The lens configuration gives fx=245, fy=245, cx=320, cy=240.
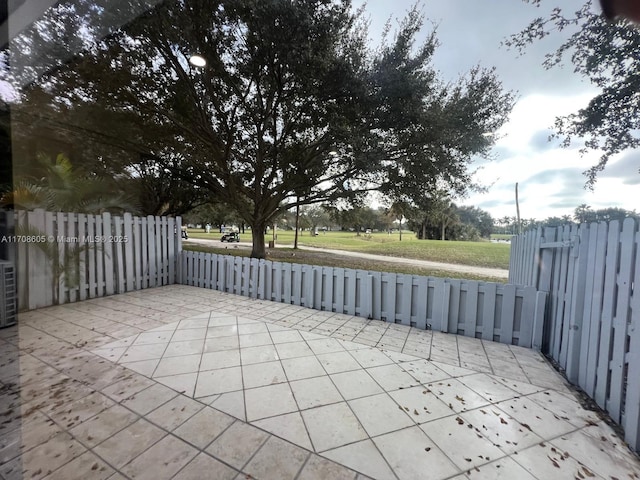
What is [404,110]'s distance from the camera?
6.40m


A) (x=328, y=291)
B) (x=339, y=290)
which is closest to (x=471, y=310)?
(x=339, y=290)

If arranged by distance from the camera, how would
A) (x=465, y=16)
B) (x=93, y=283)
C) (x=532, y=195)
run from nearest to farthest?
1. (x=93, y=283)
2. (x=465, y=16)
3. (x=532, y=195)

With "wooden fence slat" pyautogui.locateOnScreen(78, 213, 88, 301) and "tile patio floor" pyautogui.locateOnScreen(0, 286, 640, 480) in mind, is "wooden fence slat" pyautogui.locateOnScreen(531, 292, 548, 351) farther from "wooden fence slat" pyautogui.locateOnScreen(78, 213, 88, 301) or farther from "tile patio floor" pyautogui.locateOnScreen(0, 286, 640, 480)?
"wooden fence slat" pyautogui.locateOnScreen(78, 213, 88, 301)

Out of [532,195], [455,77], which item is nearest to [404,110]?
[455,77]

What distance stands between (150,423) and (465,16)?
321 inches

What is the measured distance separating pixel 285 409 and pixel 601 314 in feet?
8.95

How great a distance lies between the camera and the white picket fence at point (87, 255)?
402cm

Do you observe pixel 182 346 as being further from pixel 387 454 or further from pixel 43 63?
pixel 43 63

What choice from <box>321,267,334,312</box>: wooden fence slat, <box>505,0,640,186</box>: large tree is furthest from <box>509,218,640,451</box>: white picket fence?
<box>505,0,640,186</box>: large tree

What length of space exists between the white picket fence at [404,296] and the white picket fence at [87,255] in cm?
179

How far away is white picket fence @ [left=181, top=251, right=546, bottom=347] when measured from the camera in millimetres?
3256

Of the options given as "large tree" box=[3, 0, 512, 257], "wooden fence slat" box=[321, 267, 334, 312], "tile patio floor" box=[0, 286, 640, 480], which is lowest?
"tile patio floor" box=[0, 286, 640, 480]

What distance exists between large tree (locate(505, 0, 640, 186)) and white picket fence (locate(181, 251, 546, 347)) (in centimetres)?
557

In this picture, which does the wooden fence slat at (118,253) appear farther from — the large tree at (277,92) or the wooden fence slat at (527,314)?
the wooden fence slat at (527,314)
